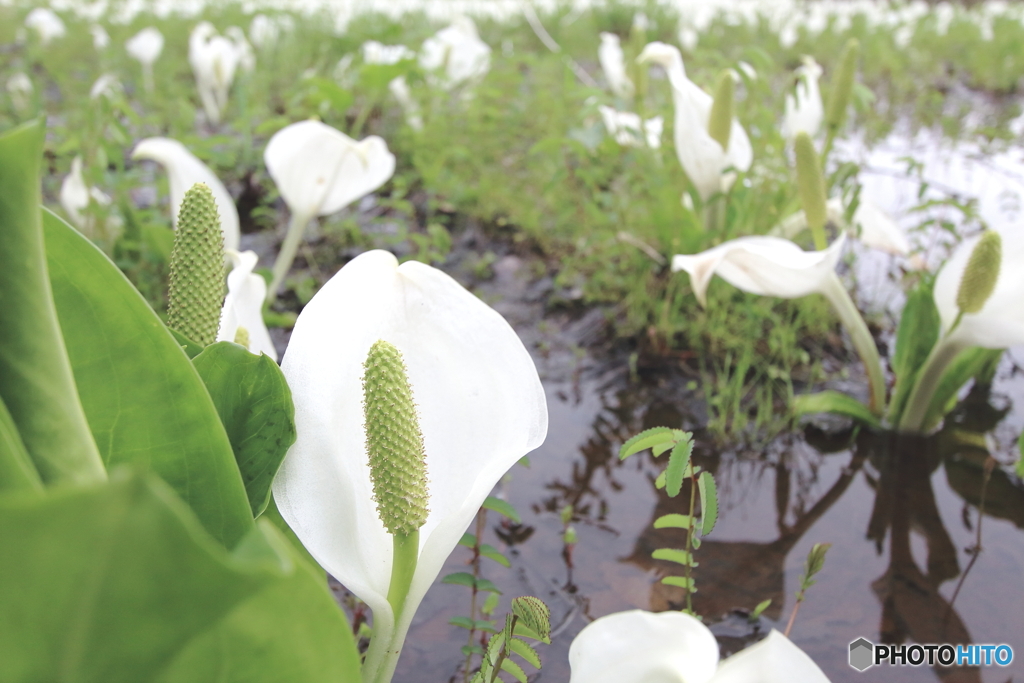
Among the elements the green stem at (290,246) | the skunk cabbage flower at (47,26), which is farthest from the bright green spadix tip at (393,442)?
the skunk cabbage flower at (47,26)

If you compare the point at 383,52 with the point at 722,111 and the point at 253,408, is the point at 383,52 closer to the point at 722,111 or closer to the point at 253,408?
the point at 722,111

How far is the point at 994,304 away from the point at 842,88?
60 cm

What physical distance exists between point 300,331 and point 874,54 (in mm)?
4627

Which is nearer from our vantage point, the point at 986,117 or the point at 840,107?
the point at 840,107

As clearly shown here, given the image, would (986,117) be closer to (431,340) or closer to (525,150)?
(525,150)

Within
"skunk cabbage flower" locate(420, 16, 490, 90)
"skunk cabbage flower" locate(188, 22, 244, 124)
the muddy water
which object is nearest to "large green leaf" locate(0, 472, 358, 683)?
the muddy water

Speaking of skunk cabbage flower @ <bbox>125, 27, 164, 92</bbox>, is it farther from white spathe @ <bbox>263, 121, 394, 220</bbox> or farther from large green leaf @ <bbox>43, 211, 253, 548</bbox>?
large green leaf @ <bbox>43, 211, 253, 548</bbox>

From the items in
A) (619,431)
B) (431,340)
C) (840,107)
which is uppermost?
(431,340)

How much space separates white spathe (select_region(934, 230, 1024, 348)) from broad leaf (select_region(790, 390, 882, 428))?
0.57ft

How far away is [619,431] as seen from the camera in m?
1.30

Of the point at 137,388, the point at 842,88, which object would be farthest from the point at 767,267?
the point at 137,388

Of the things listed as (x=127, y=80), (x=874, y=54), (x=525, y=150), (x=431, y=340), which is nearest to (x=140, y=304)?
(x=431, y=340)

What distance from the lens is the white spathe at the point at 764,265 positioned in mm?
1072

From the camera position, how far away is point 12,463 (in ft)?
1.05
